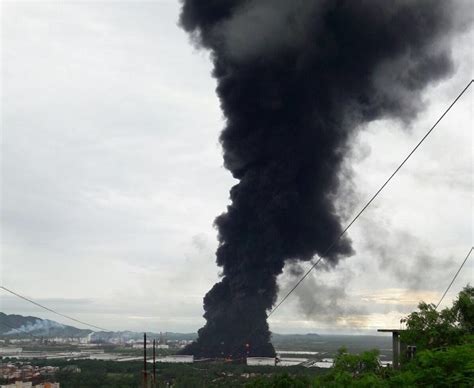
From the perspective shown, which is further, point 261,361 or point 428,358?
point 261,361

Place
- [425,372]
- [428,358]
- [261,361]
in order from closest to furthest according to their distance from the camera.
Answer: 1. [425,372]
2. [428,358]
3. [261,361]

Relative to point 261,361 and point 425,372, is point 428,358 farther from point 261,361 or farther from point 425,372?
point 261,361

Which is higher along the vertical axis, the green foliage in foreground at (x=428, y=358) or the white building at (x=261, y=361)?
the green foliage in foreground at (x=428, y=358)

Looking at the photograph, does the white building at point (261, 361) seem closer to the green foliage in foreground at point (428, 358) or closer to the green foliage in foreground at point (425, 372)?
the green foliage in foreground at point (428, 358)

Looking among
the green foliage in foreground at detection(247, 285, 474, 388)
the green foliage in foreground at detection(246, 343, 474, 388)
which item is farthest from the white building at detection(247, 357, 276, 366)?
the green foliage in foreground at detection(246, 343, 474, 388)

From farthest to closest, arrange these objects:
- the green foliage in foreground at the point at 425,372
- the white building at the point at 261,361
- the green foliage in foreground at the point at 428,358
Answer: the white building at the point at 261,361, the green foliage in foreground at the point at 428,358, the green foliage in foreground at the point at 425,372

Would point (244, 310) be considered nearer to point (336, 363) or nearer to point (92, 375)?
point (92, 375)

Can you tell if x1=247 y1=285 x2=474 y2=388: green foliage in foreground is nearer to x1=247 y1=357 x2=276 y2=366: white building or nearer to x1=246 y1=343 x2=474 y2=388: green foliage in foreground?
x1=246 y1=343 x2=474 y2=388: green foliage in foreground

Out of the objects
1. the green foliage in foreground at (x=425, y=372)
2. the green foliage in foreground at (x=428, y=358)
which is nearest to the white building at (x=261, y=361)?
the green foliage in foreground at (x=428, y=358)

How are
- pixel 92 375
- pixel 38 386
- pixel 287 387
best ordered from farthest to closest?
pixel 92 375, pixel 38 386, pixel 287 387

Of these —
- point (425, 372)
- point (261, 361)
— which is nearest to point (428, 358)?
point (425, 372)

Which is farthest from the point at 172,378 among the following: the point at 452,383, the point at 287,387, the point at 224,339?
the point at 452,383
